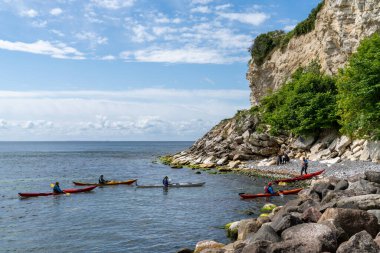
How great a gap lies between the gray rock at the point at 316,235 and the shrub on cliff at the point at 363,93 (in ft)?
90.4

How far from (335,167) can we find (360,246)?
1219 inches

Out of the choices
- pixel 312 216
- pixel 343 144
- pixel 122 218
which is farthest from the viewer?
pixel 343 144

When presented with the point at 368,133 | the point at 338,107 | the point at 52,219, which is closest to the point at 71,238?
the point at 52,219

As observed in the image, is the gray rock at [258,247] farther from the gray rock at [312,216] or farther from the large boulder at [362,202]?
the large boulder at [362,202]

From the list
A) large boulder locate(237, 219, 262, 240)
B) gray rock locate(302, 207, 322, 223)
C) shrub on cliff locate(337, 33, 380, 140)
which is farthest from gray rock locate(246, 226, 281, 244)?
shrub on cliff locate(337, 33, 380, 140)

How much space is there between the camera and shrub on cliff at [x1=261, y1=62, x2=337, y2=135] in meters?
50.4

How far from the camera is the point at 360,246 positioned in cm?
1152

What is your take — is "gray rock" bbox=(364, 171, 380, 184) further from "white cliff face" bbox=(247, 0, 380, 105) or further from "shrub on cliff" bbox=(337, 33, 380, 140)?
"white cliff face" bbox=(247, 0, 380, 105)

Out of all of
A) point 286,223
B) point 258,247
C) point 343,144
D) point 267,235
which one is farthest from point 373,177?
point 343,144

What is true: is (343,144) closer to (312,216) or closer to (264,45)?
(312,216)

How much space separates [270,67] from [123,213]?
5539 centimetres

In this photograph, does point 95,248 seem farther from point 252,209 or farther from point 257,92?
point 257,92

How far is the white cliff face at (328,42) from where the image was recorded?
48.1 m

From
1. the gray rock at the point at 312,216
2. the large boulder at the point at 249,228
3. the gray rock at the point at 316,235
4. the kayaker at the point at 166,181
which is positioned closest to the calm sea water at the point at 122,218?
the kayaker at the point at 166,181
